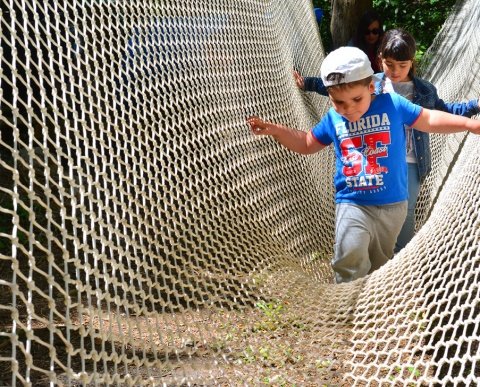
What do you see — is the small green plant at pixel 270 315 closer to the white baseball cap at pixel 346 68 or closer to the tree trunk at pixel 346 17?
the white baseball cap at pixel 346 68

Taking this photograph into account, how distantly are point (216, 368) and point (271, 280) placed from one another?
47cm

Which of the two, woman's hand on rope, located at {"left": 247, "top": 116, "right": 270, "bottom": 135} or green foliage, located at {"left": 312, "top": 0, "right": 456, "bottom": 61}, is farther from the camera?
green foliage, located at {"left": 312, "top": 0, "right": 456, "bottom": 61}

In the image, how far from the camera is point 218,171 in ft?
6.70

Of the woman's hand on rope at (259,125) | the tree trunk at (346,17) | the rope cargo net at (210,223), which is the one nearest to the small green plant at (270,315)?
the rope cargo net at (210,223)

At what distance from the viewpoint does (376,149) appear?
181 centimetres

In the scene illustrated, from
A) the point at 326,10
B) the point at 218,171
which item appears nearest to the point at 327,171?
the point at 218,171

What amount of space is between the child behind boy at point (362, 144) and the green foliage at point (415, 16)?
3969 mm

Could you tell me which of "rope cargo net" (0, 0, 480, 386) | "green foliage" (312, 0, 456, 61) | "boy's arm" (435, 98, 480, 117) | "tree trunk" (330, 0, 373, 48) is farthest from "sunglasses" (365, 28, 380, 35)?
"green foliage" (312, 0, 456, 61)

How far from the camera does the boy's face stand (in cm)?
175

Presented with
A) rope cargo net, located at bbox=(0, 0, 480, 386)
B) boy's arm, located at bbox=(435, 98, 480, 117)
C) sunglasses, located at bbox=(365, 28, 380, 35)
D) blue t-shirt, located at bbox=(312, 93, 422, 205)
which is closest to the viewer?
rope cargo net, located at bbox=(0, 0, 480, 386)

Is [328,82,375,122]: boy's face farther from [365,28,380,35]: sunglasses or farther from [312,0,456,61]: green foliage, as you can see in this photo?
[312,0,456,61]: green foliage

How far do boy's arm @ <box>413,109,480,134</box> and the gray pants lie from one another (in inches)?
9.1

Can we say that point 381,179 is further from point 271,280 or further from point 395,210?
point 271,280

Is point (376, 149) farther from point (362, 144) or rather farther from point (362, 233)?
point (362, 233)
